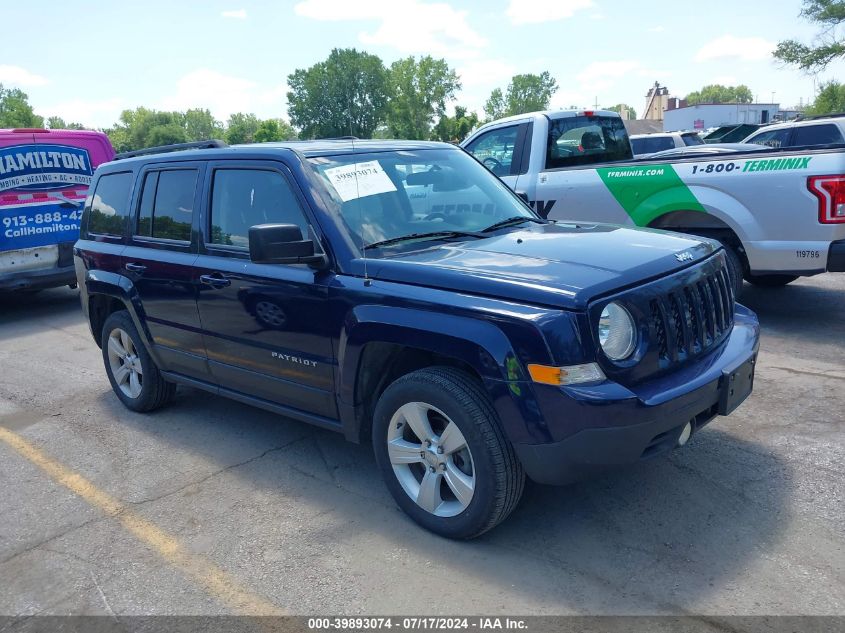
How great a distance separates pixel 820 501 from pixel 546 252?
185 centimetres

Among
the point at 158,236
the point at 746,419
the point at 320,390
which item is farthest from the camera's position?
the point at 158,236

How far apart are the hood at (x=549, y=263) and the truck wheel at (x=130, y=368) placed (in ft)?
8.59

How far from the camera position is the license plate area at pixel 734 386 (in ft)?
11.0

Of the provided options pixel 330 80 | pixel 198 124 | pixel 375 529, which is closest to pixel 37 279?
pixel 375 529

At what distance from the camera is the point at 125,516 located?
13.0 ft

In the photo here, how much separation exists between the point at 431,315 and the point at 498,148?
556 centimetres

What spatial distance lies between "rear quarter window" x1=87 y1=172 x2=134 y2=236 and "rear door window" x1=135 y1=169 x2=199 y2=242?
267 mm

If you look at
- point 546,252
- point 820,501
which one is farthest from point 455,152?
point 820,501

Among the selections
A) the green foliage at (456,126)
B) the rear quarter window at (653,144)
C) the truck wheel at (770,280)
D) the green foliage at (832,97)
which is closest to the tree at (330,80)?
the green foliage at (456,126)

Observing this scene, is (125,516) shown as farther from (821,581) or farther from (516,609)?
(821,581)

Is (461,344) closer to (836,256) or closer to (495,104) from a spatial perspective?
(836,256)

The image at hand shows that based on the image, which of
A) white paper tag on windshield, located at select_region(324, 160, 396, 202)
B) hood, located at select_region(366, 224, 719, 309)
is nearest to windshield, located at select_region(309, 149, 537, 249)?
white paper tag on windshield, located at select_region(324, 160, 396, 202)

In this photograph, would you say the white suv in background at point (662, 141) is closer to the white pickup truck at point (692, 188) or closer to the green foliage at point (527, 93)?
the white pickup truck at point (692, 188)

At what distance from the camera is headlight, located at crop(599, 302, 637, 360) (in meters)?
3.07
